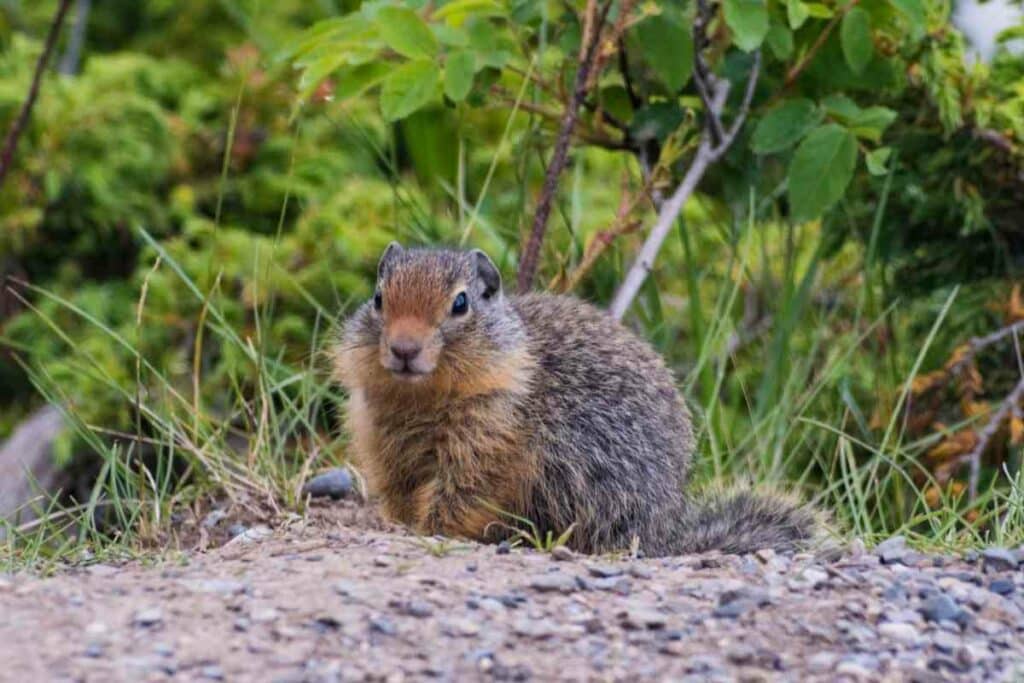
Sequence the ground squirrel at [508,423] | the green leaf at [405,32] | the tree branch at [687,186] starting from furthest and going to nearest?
1. the tree branch at [687,186]
2. the green leaf at [405,32]
3. the ground squirrel at [508,423]

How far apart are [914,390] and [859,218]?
970 millimetres

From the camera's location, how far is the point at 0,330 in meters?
7.67

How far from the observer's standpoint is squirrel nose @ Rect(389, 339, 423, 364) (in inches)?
170

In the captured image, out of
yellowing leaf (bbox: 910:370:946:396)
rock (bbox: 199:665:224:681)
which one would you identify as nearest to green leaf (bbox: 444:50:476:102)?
yellowing leaf (bbox: 910:370:946:396)

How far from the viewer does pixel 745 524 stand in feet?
15.9

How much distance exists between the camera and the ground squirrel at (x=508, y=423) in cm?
451

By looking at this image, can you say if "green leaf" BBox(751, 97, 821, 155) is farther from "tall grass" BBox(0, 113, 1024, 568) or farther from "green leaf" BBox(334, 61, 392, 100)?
"green leaf" BBox(334, 61, 392, 100)

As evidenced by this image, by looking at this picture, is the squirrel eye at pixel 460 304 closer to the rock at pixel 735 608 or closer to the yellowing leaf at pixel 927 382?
the rock at pixel 735 608

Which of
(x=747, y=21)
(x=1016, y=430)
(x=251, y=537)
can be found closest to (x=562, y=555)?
(x=251, y=537)

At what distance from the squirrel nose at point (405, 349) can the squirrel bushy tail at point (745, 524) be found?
1.05 m

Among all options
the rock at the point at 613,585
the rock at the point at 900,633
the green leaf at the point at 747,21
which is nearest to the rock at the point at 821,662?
the rock at the point at 900,633

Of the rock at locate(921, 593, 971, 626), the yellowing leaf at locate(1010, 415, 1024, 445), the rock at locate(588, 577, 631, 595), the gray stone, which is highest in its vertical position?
the yellowing leaf at locate(1010, 415, 1024, 445)

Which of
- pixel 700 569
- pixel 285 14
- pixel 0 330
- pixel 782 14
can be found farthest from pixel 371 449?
pixel 285 14

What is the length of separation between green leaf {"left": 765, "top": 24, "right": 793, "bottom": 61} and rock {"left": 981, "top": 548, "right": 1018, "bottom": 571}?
2.10 metres
